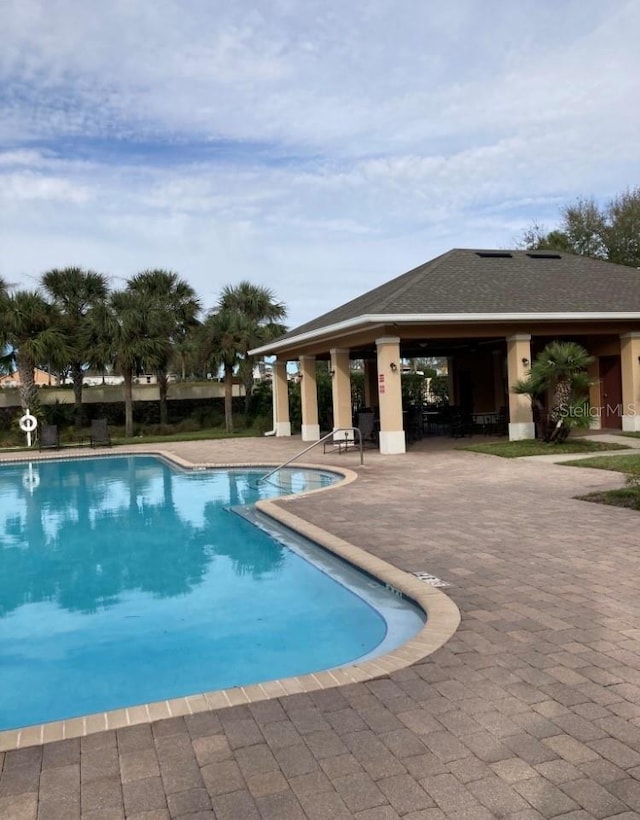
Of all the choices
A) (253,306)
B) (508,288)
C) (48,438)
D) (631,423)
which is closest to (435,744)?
(508,288)

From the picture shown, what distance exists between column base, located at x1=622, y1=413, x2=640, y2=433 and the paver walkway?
1464 centimetres

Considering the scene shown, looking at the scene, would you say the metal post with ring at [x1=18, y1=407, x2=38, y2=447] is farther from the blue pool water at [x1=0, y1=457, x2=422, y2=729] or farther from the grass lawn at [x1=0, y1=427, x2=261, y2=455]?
the blue pool water at [x1=0, y1=457, x2=422, y2=729]

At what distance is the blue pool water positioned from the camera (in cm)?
496

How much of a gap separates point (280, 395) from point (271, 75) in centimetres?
1361

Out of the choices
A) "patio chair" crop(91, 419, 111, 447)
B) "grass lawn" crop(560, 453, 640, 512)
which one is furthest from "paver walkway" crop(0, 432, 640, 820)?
"patio chair" crop(91, 419, 111, 447)

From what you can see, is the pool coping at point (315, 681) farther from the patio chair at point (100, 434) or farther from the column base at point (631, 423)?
the patio chair at point (100, 434)

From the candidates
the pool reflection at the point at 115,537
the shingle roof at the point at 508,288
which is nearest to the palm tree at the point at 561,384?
the shingle roof at the point at 508,288

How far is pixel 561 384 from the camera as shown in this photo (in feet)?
52.9

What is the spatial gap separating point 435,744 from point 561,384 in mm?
14189

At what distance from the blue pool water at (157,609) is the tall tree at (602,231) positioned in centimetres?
3087

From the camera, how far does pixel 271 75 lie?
1355 cm

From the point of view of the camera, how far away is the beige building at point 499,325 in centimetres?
1692

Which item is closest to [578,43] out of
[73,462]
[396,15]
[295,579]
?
[396,15]

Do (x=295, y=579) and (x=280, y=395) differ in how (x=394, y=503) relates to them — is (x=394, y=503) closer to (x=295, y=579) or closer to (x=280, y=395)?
(x=295, y=579)
